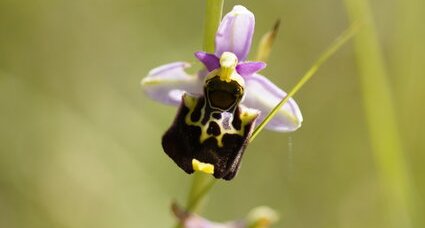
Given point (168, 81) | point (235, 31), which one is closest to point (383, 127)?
point (168, 81)

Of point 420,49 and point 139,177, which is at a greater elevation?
point 420,49

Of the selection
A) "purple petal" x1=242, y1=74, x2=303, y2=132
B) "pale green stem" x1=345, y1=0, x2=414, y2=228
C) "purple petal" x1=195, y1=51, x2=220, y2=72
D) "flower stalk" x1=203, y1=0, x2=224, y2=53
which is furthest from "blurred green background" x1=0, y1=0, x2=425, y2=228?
"flower stalk" x1=203, y1=0, x2=224, y2=53

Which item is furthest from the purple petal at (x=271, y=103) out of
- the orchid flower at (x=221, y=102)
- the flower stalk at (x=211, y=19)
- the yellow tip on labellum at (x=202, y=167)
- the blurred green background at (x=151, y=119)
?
the blurred green background at (x=151, y=119)

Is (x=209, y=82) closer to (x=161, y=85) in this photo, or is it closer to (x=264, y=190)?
(x=161, y=85)

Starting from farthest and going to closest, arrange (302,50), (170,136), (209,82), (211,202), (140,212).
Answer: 1. (302,50)
2. (211,202)
3. (140,212)
4. (209,82)
5. (170,136)

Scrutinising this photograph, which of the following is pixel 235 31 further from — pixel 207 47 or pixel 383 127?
pixel 383 127

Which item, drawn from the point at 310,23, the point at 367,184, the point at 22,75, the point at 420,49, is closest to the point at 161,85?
the point at 22,75

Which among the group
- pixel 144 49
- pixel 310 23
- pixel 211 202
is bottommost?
pixel 211 202

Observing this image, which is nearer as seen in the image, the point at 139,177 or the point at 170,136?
the point at 170,136
